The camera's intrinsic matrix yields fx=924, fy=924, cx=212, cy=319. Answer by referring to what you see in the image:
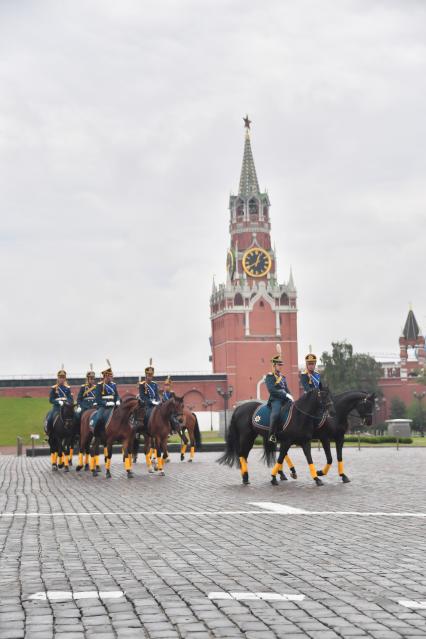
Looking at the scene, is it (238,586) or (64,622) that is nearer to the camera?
(64,622)

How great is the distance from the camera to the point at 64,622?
5.76 m

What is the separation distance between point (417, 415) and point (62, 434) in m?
80.8

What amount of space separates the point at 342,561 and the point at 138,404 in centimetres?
1193

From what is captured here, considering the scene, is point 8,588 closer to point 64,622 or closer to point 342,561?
point 64,622

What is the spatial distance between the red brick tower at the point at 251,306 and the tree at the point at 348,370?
541 centimetres

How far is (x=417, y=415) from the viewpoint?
99062 mm

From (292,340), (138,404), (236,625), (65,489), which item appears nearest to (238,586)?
(236,625)

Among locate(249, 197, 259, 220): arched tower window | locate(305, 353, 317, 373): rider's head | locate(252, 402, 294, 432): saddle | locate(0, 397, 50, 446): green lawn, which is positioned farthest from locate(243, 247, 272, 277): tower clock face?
locate(252, 402, 294, 432): saddle

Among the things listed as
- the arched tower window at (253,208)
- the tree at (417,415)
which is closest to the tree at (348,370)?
the tree at (417,415)

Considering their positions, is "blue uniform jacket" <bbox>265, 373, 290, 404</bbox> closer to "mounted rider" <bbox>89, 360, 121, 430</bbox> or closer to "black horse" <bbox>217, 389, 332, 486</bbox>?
"black horse" <bbox>217, 389, 332, 486</bbox>

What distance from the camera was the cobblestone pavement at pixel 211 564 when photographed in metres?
5.73

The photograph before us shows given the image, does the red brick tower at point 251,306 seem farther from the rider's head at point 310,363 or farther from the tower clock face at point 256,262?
the rider's head at point 310,363

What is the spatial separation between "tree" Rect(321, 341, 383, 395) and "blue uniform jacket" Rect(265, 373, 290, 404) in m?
87.2

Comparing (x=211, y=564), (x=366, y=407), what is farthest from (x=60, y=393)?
(x=211, y=564)
